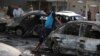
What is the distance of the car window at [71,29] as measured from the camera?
11180 millimetres

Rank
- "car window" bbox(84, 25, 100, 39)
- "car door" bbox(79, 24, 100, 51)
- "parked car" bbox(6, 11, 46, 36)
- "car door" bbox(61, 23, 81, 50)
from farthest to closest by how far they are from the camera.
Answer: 1. "parked car" bbox(6, 11, 46, 36)
2. "car door" bbox(61, 23, 81, 50)
3. "car window" bbox(84, 25, 100, 39)
4. "car door" bbox(79, 24, 100, 51)

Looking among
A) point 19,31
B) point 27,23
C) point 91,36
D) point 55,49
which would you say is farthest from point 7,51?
point 19,31

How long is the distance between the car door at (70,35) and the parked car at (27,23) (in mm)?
6030

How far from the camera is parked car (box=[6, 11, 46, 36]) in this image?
17.9 m

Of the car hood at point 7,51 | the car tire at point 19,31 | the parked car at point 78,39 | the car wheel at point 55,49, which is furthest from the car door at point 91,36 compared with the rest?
the car tire at point 19,31

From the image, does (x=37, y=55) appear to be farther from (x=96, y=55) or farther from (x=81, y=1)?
(x=81, y=1)

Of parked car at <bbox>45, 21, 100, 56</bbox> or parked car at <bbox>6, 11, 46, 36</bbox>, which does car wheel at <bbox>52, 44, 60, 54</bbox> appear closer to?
parked car at <bbox>45, 21, 100, 56</bbox>

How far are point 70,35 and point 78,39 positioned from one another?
43cm

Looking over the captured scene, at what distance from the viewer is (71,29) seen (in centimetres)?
1135

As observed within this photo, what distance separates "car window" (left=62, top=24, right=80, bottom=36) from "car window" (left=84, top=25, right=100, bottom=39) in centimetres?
39

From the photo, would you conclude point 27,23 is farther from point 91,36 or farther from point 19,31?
point 91,36

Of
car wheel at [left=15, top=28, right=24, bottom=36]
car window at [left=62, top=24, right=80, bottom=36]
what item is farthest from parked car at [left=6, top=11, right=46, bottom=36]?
car window at [left=62, top=24, right=80, bottom=36]

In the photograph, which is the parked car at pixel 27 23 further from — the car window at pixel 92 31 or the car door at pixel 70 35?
the car window at pixel 92 31

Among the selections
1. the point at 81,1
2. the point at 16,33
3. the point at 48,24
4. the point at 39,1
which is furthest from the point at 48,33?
the point at 39,1
